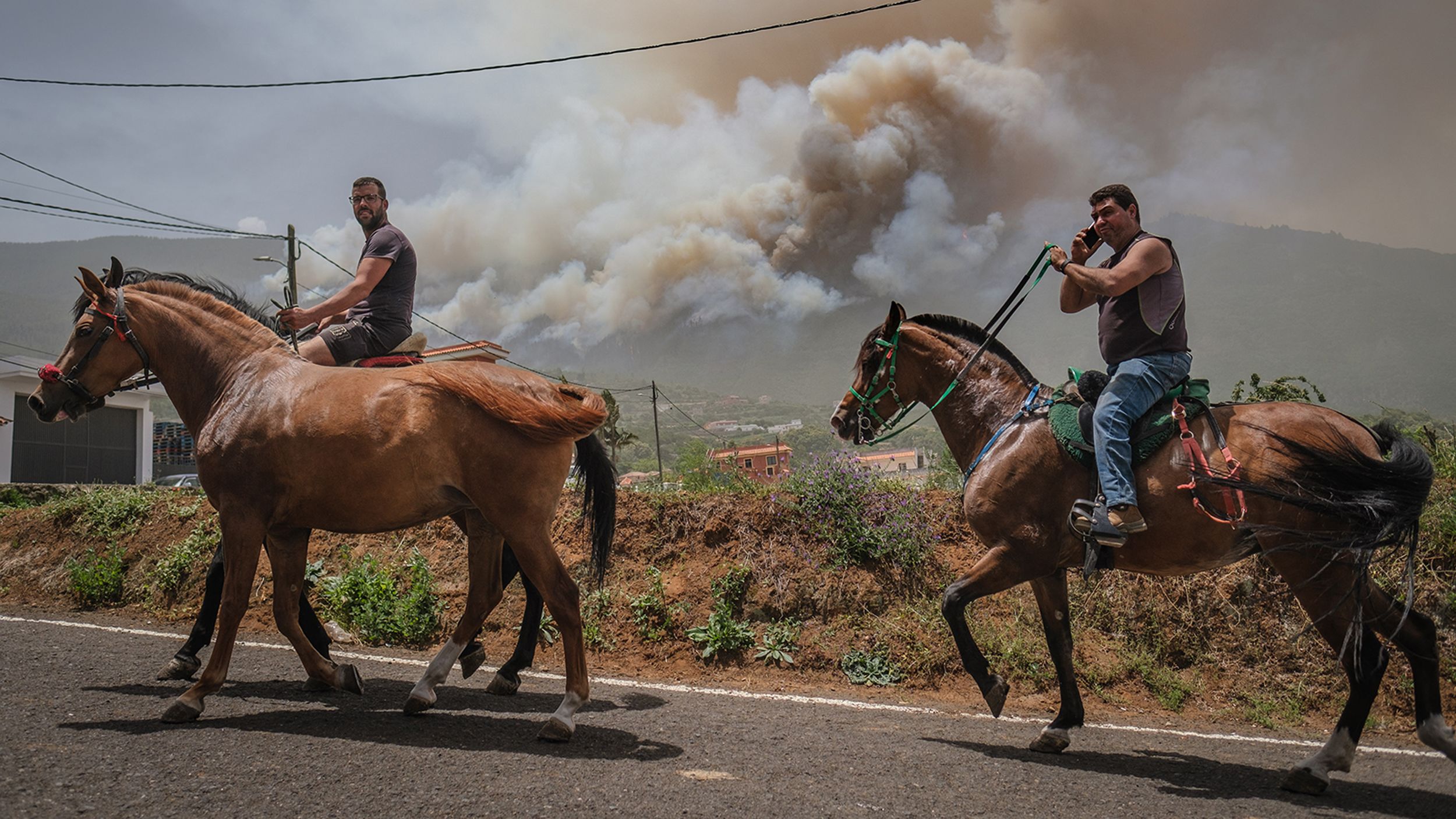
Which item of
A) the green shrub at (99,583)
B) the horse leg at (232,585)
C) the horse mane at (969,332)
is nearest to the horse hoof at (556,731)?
the horse leg at (232,585)

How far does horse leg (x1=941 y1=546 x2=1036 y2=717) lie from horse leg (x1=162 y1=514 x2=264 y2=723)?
4210 mm

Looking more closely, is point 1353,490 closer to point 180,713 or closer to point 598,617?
point 598,617

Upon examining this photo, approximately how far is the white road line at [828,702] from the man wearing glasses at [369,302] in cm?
273

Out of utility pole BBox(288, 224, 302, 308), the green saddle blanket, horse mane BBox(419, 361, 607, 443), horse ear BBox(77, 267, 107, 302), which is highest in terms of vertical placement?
utility pole BBox(288, 224, 302, 308)

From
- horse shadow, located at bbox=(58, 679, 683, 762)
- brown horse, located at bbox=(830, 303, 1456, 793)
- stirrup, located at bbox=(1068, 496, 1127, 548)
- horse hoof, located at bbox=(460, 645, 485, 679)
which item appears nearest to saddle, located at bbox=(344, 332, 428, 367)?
horse hoof, located at bbox=(460, 645, 485, 679)

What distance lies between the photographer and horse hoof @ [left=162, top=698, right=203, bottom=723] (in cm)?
469

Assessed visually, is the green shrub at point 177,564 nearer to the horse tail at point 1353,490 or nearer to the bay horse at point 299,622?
the bay horse at point 299,622

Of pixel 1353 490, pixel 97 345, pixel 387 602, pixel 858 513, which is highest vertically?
pixel 97 345

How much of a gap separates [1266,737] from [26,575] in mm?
13644

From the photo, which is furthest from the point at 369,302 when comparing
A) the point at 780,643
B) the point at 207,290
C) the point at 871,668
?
A: the point at 871,668

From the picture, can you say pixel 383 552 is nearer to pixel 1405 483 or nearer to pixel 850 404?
pixel 850 404

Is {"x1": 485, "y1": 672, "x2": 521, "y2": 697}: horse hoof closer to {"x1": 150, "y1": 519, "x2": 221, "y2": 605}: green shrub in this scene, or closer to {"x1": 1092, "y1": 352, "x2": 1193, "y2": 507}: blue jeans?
{"x1": 1092, "y1": 352, "x2": 1193, "y2": 507}: blue jeans

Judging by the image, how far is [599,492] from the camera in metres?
6.09

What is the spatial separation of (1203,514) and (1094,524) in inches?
24.2
